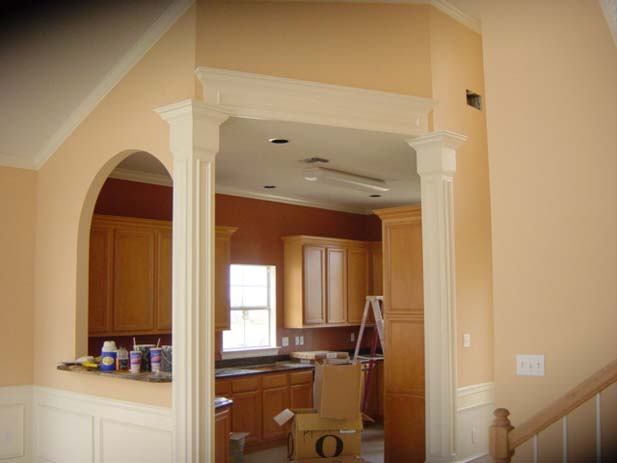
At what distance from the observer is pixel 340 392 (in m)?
5.52

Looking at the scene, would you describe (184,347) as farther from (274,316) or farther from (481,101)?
(274,316)

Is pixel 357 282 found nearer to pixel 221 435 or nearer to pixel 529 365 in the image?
pixel 221 435

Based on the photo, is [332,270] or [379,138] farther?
[332,270]

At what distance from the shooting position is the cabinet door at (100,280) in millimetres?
6203

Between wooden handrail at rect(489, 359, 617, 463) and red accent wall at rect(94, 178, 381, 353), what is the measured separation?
451 cm

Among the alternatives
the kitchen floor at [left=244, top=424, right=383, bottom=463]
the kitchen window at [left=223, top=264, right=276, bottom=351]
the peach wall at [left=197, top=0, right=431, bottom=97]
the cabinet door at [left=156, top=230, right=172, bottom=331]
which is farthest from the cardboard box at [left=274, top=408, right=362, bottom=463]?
the peach wall at [left=197, top=0, right=431, bottom=97]

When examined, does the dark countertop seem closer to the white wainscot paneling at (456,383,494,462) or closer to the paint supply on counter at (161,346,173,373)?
the paint supply on counter at (161,346,173,373)

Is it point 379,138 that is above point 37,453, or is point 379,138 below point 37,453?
above

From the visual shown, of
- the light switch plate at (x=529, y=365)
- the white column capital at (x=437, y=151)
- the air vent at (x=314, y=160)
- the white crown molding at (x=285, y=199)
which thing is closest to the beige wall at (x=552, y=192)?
the light switch plate at (x=529, y=365)

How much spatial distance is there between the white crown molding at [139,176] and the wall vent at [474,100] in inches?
122

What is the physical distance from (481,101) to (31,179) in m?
3.67

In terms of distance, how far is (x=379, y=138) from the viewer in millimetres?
5297

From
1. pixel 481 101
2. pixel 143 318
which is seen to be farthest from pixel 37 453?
pixel 481 101

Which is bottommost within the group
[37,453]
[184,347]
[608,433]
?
[37,453]
